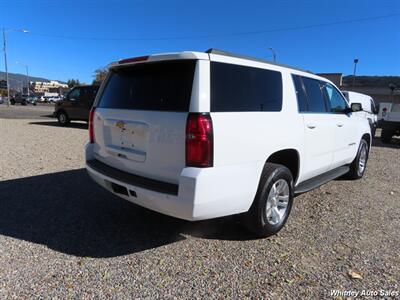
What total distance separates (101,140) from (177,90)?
1344mm

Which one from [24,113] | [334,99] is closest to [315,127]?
[334,99]

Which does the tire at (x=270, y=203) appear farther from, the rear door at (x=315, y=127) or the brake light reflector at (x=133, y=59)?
the brake light reflector at (x=133, y=59)

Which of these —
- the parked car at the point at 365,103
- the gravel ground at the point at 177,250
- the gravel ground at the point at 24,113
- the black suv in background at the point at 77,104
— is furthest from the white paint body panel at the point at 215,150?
the gravel ground at the point at 24,113

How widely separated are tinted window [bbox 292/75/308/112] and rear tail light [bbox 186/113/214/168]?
1.75 m

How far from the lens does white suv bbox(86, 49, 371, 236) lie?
2.97 metres

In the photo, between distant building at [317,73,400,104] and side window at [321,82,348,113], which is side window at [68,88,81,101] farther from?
distant building at [317,73,400,104]

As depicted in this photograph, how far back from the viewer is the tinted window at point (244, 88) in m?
3.12

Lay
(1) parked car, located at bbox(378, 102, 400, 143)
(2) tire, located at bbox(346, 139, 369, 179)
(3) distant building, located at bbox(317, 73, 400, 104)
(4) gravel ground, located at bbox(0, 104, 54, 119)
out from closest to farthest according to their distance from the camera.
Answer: (2) tire, located at bbox(346, 139, 369, 179) → (1) parked car, located at bbox(378, 102, 400, 143) → (4) gravel ground, located at bbox(0, 104, 54, 119) → (3) distant building, located at bbox(317, 73, 400, 104)

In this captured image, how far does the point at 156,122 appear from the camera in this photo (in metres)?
3.17

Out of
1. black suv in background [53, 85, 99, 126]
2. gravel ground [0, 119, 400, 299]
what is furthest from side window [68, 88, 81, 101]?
gravel ground [0, 119, 400, 299]

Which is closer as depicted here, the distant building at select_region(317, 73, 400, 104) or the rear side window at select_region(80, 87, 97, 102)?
the rear side window at select_region(80, 87, 97, 102)

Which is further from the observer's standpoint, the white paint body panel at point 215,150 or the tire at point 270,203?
the tire at point 270,203

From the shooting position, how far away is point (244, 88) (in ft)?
11.2

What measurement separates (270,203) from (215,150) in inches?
47.4
